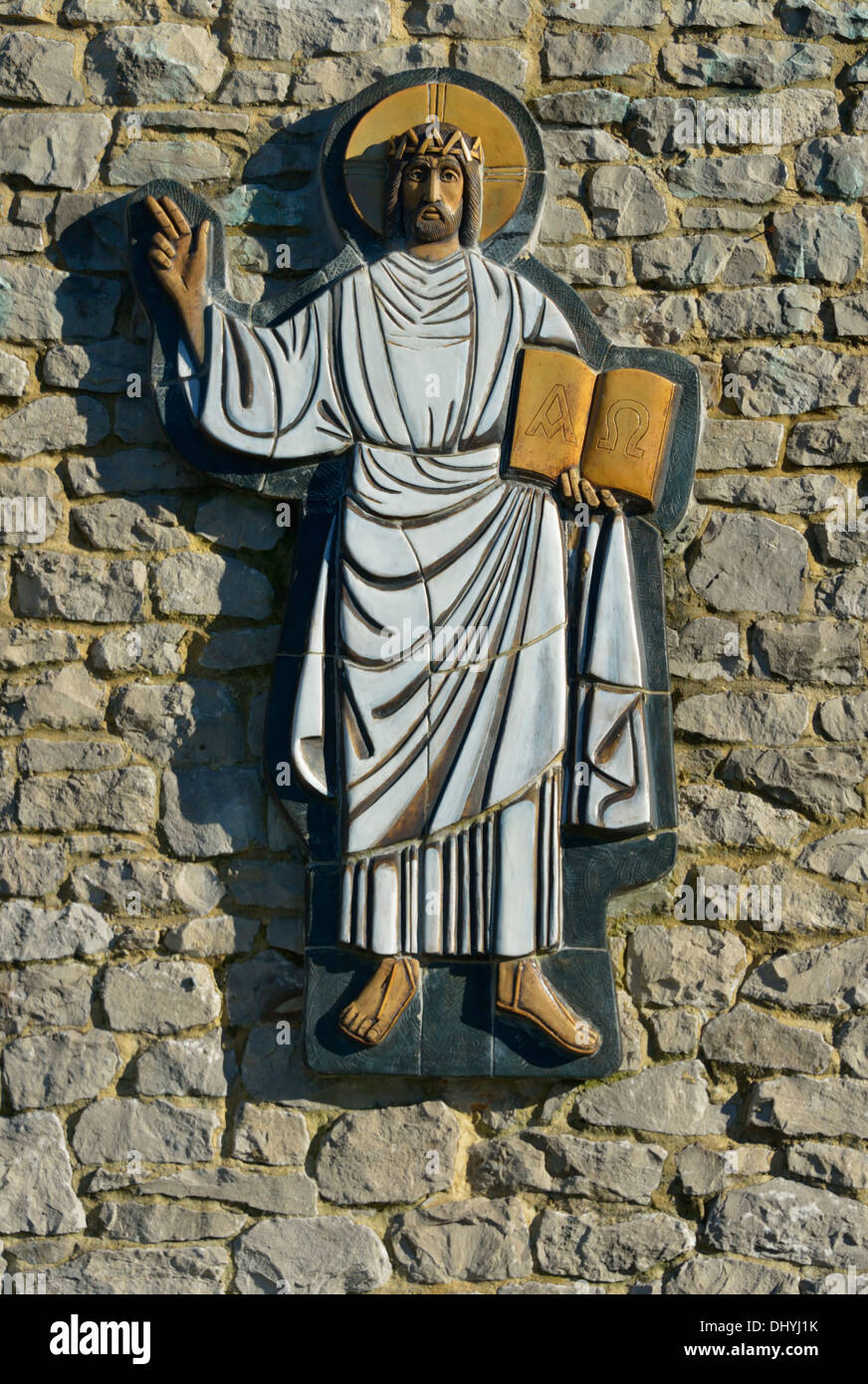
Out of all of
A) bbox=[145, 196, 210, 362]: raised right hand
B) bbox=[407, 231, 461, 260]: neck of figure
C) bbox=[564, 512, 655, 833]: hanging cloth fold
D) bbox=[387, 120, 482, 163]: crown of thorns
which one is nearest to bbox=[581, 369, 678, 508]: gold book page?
bbox=[564, 512, 655, 833]: hanging cloth fold

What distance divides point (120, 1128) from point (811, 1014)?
5.51 ft

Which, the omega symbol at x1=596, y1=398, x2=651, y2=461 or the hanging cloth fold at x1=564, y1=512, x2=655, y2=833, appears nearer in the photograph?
the hanging cloth fold at x1=564, y1=512, x2=655, y2=833

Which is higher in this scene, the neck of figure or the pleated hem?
the neck of figure

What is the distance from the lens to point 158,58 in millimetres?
4098

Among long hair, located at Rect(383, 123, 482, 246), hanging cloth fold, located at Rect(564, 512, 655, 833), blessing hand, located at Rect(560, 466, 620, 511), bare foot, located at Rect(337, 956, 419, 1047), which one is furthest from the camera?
long hair, located at Rect(383, 123, 482, 246)

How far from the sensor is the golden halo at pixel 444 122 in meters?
3.96

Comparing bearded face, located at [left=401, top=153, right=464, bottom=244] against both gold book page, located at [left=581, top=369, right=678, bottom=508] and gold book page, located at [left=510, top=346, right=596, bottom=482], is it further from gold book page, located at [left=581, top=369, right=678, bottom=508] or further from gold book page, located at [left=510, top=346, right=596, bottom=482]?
gold book page, located at [left=581, top=369, right=678, bottom=508]

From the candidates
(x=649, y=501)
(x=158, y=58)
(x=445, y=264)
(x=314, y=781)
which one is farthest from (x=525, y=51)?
(x=314, y=781)

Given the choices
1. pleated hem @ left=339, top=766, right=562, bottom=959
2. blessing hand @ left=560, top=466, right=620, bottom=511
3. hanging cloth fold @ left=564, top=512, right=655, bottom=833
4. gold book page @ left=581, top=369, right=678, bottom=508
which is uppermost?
gold book page @ left=581, top=369, right=678, bottom=508

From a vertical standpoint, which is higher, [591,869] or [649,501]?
[649,501]

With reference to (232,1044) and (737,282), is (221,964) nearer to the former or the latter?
(232,1044)

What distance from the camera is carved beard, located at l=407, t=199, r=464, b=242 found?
153 inches

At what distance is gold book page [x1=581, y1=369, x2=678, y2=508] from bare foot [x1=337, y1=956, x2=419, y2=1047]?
1274 millimetres

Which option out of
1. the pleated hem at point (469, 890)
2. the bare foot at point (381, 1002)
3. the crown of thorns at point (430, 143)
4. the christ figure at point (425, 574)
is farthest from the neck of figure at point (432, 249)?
the bare foot at point (381, 1002)
